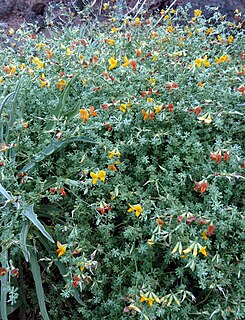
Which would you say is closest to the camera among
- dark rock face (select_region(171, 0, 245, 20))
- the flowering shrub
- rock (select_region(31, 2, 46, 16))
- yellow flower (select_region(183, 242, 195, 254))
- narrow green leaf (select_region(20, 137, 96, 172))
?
yellow flower (select_region(183, 242, 195, 254))

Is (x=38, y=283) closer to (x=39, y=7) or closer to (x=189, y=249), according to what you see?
(x=189, y=249)

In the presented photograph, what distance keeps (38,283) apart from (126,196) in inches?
22.7

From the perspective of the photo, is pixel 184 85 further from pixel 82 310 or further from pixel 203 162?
pixel 82 310

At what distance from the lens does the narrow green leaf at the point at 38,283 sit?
1960mm

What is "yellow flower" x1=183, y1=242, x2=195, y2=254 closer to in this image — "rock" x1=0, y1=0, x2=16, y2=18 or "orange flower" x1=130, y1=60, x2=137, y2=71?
"orange flower" x1=130, y1=60, x2=137, y2=71

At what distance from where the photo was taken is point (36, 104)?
2.55 meters

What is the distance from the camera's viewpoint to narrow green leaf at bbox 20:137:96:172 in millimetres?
2127

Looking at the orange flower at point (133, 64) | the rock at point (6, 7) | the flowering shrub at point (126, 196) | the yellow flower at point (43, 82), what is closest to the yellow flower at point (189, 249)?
the flowering shrub at point (126, 196)

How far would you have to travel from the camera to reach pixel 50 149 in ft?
7.09

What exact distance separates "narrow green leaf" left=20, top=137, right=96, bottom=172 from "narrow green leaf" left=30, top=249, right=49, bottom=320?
424 millimetres

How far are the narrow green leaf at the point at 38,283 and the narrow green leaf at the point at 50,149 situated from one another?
0.42 m

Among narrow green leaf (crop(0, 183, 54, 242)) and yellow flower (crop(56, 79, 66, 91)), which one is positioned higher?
yellow flower (crop(56, 79, 66, 91))

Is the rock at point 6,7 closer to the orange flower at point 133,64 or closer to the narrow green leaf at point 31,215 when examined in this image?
the orange flower at point 133,64

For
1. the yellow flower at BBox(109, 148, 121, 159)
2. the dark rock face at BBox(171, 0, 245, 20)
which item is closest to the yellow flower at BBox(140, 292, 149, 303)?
the yellow flower at BBox(109, 148, 121, 159)
